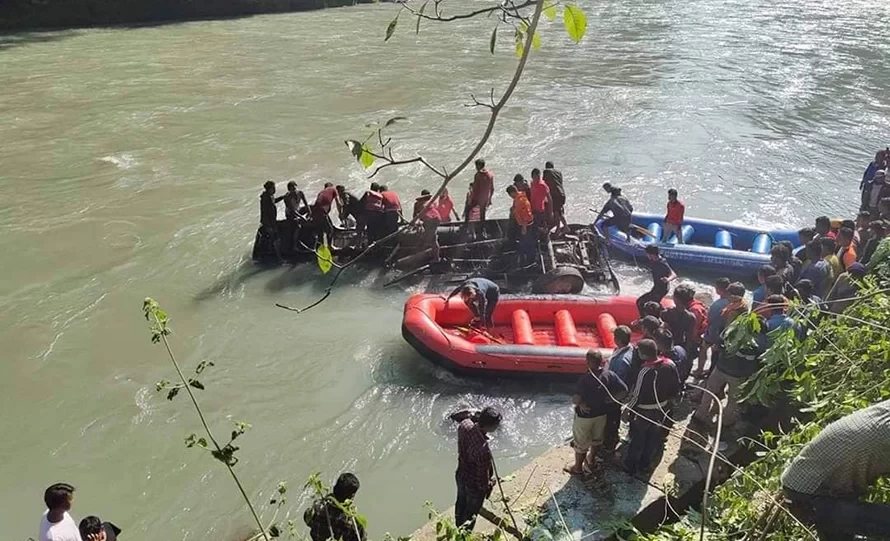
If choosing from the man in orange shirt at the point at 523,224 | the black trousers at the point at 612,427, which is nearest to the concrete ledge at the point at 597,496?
the black trousers at the point at 612,427

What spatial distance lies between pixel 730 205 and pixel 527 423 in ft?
31.3

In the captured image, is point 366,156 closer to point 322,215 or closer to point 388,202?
point 388,202

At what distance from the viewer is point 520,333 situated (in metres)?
9.66

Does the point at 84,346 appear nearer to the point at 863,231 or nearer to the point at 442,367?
the point at 442,367

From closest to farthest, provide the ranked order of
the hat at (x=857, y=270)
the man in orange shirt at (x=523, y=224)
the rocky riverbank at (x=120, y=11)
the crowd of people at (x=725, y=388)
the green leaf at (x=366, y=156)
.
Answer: the green leaf at (x=366, y=156) < the crowd of people at (x=725, y=388) < the hat at (x=857, y=270) < the man in orange shirt at (x=523, y=224) < the rocky riverbank at (x=120, y=11)

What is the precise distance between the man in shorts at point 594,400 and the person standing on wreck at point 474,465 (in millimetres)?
753

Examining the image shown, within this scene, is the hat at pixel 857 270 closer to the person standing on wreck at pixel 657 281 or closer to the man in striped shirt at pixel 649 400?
the person standing on wreck at pixel 657 281

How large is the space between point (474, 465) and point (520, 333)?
12.8 feet

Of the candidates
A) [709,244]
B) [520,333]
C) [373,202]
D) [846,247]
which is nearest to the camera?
[846,247]

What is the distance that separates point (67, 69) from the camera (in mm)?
27672

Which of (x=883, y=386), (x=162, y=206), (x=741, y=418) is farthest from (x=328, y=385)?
(x=162, y=206)

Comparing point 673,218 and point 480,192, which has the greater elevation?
point 480,192

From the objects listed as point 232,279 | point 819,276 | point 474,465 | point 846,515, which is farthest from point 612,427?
point 232,279

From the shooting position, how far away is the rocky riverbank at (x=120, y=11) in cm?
3597
